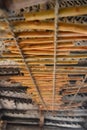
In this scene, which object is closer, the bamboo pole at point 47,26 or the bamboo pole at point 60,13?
the bamboo pole at point 60,13

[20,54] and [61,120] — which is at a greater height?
[61,120]

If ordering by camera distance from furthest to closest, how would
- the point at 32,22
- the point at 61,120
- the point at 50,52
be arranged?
1. the point at 61,120
2. the point at 50,52
3. the point at 32,22

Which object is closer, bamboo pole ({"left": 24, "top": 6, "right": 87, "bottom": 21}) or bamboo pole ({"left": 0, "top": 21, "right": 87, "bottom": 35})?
bamboo pole ({"left": 24, "top": 6, "right": 87, "bottom": 21})

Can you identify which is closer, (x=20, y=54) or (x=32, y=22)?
(x=32, y=22)

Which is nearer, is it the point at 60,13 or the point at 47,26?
the point at 60,13

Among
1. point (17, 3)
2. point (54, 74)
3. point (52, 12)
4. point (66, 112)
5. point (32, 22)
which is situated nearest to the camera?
point (17, 3)

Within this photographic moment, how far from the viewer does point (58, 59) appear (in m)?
1.97

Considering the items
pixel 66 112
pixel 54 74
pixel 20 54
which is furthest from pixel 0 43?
pixel 66 112

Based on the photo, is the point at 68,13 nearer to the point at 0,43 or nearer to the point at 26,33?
the point at 26,33

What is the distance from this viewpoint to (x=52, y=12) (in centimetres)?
121

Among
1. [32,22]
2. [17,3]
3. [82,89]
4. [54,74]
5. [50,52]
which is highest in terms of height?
[82,89]

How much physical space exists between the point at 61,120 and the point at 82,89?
1616 mm

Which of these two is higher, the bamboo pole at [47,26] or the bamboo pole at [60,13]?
the bamboo pole at [47,26]

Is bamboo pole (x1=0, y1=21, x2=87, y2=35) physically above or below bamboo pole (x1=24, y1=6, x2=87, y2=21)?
above
